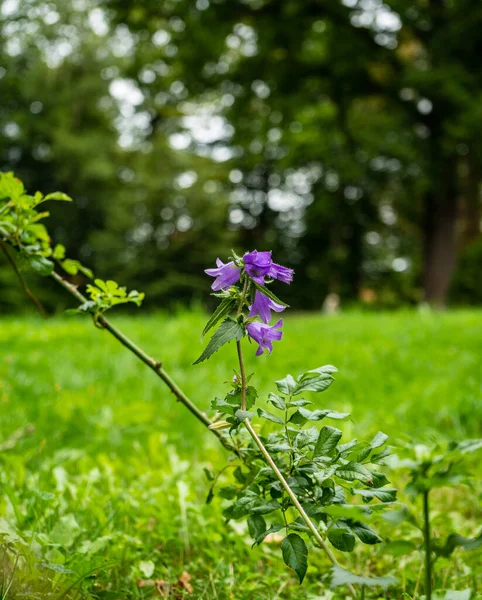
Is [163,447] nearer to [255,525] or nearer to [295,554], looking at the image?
[255,525]

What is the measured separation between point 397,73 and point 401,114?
90 cm

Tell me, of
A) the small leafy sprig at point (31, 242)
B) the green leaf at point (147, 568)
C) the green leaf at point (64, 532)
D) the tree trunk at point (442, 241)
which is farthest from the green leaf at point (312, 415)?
the tree trunk at point (442, 241)

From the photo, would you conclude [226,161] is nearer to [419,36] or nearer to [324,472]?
[419,36]

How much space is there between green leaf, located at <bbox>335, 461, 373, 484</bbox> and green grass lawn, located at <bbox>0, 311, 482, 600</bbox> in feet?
0.34

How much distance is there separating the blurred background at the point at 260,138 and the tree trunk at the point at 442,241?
5 cm

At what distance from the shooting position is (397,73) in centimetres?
1348

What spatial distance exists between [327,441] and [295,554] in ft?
0.57

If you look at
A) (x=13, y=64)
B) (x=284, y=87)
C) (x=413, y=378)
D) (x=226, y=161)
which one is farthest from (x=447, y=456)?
(x=226, y=161)

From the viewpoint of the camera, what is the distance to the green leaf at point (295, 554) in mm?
862

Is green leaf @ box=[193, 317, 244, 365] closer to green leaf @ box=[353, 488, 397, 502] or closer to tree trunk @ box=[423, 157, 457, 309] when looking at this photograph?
green leaf @ box=[353, 488, 397, 502]

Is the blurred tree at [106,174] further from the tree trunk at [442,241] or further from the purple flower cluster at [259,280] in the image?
the purple flower cluster at [259,280]

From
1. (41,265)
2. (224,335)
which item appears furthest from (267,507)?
(41,265)

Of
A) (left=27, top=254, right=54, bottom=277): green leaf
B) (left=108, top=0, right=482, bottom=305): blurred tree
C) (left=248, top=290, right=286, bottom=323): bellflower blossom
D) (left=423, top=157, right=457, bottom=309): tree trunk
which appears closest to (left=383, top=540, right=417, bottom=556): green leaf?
(left=248, top=290, right=286, bottom=323): bellflower blossom

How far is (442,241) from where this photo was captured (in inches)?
583
